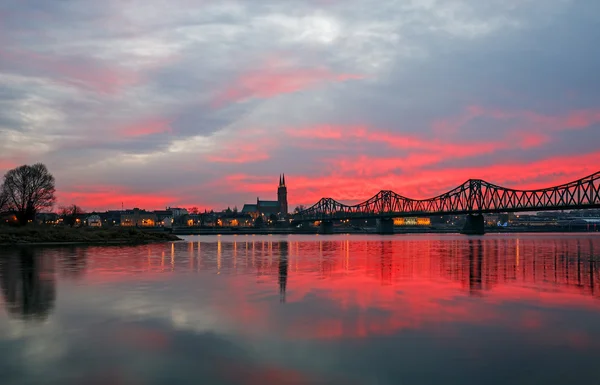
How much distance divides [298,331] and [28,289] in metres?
13.9

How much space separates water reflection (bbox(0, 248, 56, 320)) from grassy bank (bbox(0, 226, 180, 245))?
3582cm

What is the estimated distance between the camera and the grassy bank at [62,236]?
66.6 metres

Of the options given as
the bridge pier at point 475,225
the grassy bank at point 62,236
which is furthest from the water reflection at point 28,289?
the bridge pier at point 475,225

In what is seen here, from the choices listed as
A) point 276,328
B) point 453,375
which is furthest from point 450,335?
point 276,328

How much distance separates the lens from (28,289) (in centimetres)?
2256

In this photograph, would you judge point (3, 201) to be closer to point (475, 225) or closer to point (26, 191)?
point (26, 191)

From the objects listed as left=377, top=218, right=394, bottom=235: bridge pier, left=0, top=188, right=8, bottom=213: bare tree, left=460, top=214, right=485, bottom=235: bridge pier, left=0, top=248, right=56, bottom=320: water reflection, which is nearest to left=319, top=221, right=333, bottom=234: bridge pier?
left=377, top=218, right=394, bottom=235: bridge pier

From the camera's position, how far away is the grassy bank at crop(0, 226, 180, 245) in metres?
66.6

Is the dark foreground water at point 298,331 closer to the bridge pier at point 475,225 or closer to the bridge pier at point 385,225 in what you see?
the bridge pier at point 475,225

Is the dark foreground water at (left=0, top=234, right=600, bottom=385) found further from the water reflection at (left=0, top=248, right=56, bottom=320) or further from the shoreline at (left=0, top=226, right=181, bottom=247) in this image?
the shoreline at (left=0, top=226, right=181, bottom=247)

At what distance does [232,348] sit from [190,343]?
3.87ft

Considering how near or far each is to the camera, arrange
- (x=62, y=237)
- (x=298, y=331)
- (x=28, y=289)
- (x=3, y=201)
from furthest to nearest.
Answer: (x=3, y=201), (x=62, y=237), (x=28, y=289), (x=298, y=331)

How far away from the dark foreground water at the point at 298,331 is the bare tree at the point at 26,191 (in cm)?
7319

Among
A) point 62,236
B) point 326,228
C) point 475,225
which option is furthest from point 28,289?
point 326,228
